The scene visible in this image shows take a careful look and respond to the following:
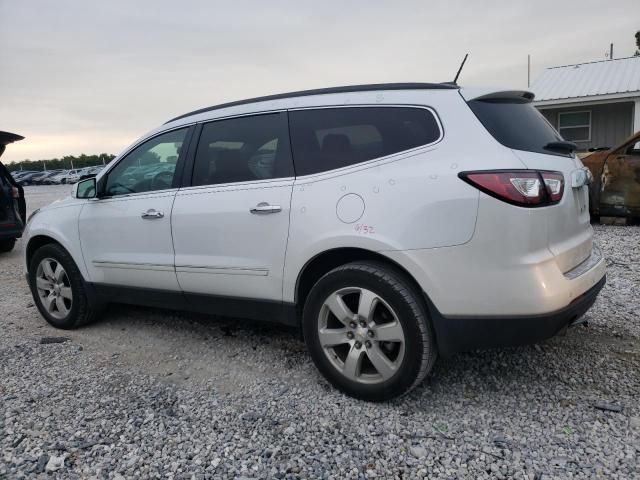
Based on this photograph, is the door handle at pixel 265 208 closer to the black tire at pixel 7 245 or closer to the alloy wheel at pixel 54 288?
the alloy wheel at pixel 54 288

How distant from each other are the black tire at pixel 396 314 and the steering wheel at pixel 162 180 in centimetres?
152

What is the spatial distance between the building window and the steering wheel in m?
14.9

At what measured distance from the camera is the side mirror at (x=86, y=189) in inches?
166

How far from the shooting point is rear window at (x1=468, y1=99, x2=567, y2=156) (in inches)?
107

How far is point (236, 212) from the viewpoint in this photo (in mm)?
3299

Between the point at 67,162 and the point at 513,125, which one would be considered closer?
the point at 513,125

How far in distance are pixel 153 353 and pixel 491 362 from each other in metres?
2.46

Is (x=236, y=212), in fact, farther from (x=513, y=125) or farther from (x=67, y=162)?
(x=67, y=162)

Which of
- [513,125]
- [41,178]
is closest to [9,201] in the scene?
[513,125]

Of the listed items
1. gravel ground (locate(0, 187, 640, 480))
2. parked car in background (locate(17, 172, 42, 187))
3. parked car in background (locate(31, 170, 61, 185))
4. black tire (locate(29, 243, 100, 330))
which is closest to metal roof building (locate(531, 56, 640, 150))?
gravel ground (locate(0, 187, 640, 480))

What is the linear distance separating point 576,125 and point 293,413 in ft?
52.0

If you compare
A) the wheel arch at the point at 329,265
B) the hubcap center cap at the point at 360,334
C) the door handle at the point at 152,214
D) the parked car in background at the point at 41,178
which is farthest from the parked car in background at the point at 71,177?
the hubcap center cap at the point at 360,334

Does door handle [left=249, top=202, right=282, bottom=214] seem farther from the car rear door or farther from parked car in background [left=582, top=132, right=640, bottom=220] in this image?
parked car in background [left=582, top=132, right=640, bottom=220]

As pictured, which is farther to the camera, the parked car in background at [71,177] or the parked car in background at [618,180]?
the parked car in background at [71,177]
